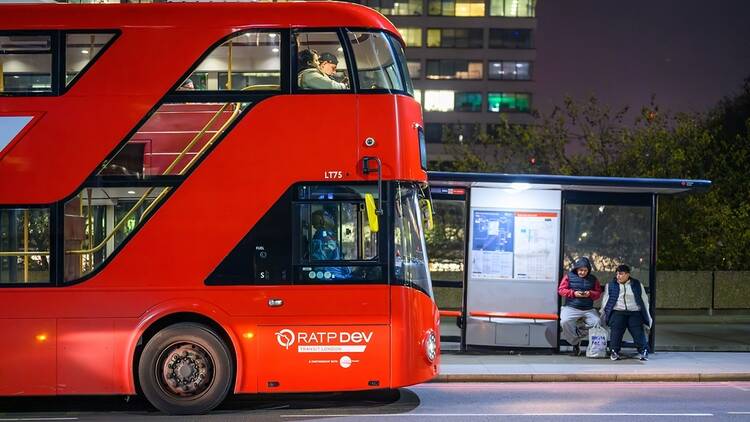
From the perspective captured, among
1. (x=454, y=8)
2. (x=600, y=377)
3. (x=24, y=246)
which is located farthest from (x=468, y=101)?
(x=24, y=246)

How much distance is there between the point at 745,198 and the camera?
2258 centimetres

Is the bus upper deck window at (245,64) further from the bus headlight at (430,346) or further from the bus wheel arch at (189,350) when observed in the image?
the bus headlight at (430,346)

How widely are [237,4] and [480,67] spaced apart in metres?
82.4

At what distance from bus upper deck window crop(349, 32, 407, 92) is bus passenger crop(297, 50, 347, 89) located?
287 mm

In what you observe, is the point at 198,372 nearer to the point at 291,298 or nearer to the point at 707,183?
the point at 291,298

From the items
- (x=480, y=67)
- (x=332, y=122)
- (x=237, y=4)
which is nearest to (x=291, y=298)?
(x=332, y=122)

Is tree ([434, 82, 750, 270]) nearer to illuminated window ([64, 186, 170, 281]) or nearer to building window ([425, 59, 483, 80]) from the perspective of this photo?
illuminated window ([64, 186, 170, 281])

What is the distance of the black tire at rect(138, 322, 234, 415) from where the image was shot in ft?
31.8

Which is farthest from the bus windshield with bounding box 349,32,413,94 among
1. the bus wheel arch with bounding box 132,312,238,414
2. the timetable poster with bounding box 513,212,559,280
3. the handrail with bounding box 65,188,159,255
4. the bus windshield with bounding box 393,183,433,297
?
the timetable poster with bounding box 513,212,559,280

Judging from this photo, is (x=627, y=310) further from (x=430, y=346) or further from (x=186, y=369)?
(x=186, y=369)

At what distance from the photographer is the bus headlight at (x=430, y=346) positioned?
9.84 m

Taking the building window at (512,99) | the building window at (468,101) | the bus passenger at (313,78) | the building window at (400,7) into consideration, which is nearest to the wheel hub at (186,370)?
the bus passenger at (313,78)

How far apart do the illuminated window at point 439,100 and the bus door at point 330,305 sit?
267ft

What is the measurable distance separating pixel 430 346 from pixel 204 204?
3.05 meters
